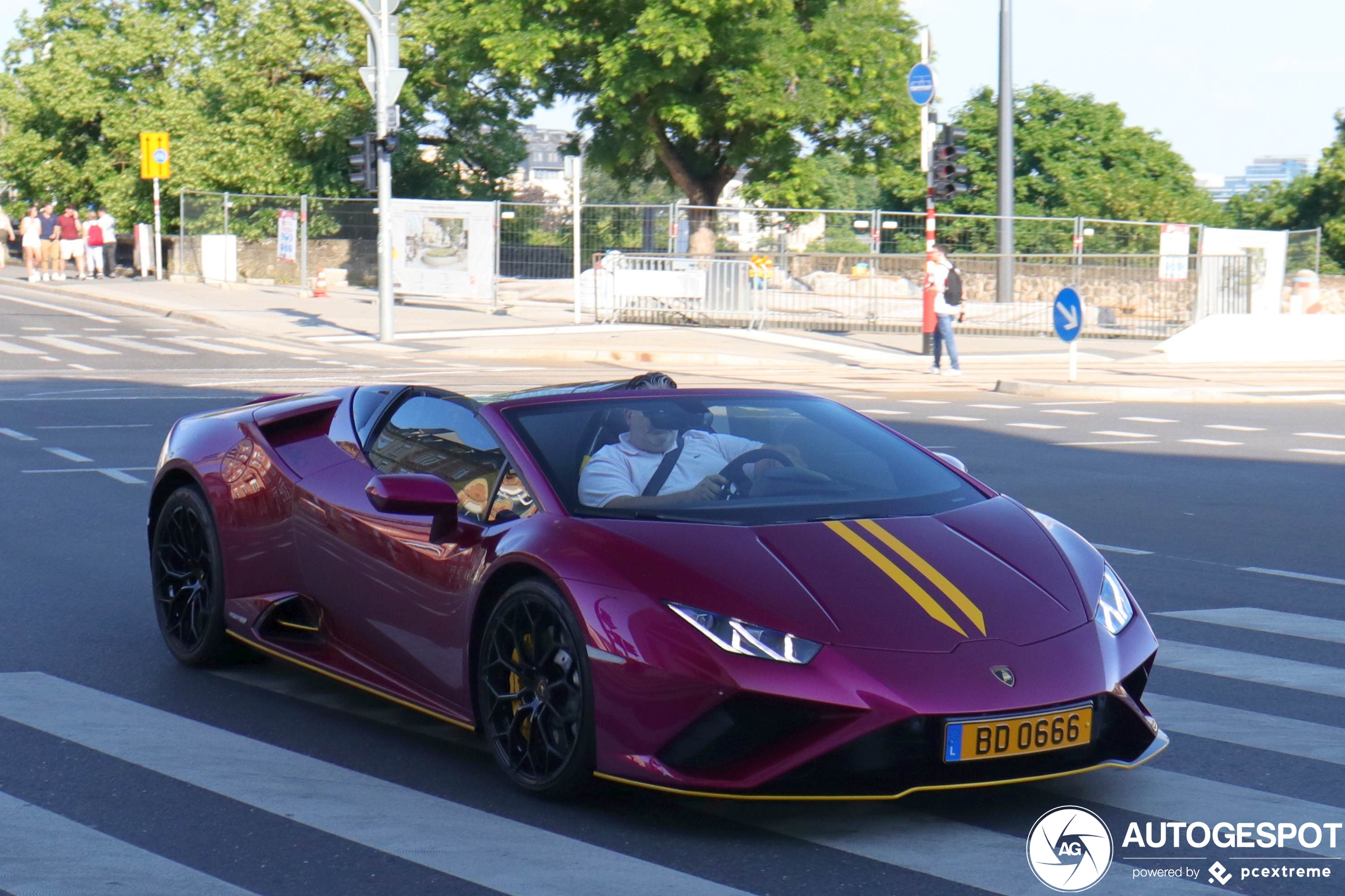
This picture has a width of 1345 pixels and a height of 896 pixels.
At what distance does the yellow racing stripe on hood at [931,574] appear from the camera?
446cm

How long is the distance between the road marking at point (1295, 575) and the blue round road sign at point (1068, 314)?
12.2 metres

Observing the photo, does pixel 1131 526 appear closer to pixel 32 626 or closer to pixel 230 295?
pixel 32 626

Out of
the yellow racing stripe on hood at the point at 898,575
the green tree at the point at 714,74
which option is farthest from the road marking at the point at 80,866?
the green tree at the point at 714,74

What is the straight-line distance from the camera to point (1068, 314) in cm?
2097

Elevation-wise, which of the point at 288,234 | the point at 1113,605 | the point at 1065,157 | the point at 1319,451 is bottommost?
the point at 1319,451

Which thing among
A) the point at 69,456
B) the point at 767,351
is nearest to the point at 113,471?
the point at 69,456

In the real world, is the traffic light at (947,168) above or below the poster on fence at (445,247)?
above

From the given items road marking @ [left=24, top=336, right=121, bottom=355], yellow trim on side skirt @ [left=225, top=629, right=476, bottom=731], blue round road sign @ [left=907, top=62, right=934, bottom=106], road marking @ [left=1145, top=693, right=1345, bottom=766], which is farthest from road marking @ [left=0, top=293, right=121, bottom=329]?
road marking @ [left=1145, top=693, right=1345, bottom=766]

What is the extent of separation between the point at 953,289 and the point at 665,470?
18491 millimetres

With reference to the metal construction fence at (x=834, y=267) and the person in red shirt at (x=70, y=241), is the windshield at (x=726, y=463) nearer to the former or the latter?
the metal construction fence at (x=834, y=267)

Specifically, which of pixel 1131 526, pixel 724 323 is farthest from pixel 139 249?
pixel 1131 526

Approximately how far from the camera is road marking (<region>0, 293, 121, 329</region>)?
3158 centimetres

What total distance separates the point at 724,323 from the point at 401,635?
1057 inches

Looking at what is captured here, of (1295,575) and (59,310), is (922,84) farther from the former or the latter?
(59,310)
